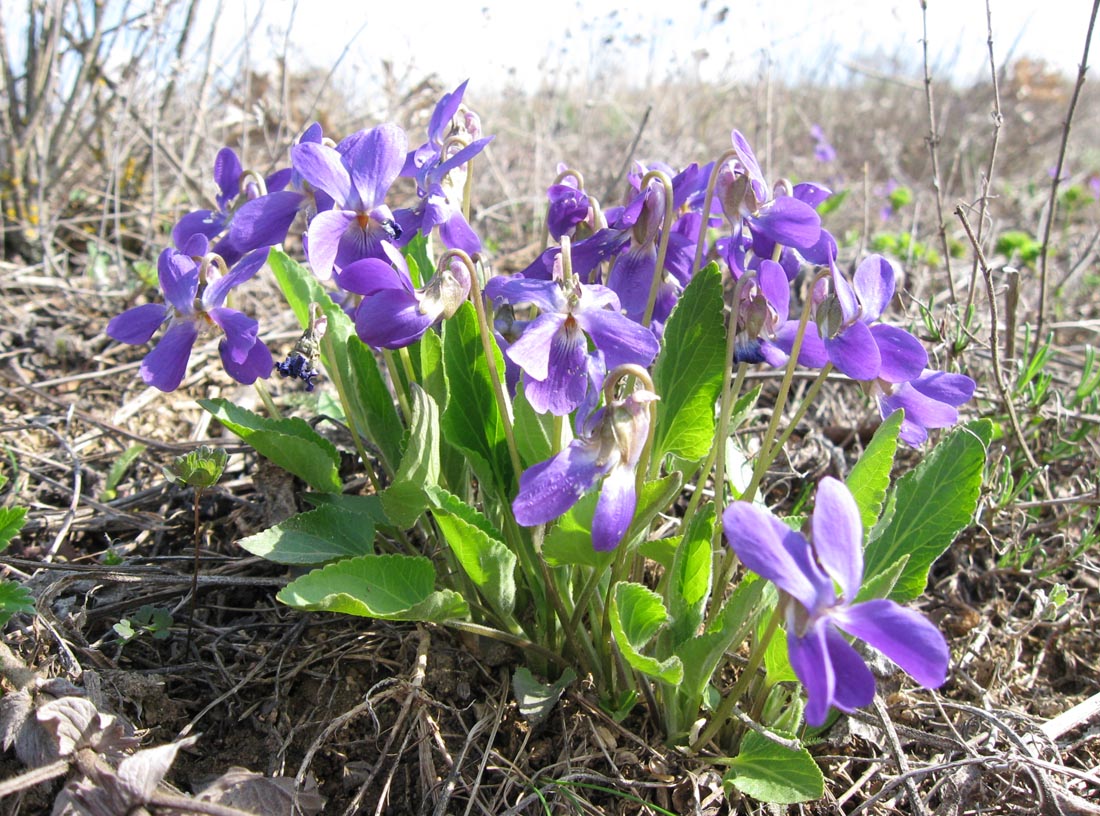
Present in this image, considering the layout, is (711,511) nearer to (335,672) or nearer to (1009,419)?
(335,672)

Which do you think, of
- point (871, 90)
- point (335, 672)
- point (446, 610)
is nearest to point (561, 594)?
point (446, 610)

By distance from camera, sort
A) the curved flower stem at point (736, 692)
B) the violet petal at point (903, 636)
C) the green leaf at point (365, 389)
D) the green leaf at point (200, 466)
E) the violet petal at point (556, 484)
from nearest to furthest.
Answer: the violet petal at point (903, 636), the violet petal at point (556, 484), the curved flower stem at point (736, 692), the green leaf at point (200, 466), the green leaf at point (365, 389)

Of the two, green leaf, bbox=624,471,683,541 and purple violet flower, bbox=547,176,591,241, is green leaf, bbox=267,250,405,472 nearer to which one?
purple violet flower, bbox=547,176,591,241

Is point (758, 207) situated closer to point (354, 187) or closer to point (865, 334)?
point (865, 334)

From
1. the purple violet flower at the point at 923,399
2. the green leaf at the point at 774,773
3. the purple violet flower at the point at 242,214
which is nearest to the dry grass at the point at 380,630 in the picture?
the green leaf at the point at 774,773

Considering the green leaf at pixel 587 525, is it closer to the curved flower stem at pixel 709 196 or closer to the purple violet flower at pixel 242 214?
the curved flower stem at pixel 709 196

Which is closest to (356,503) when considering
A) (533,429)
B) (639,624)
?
(533,429)

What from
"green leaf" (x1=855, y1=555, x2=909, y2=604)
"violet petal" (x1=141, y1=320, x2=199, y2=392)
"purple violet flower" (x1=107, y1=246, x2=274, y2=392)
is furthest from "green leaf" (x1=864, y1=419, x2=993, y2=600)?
"violet petal" (x1=141, y1=320, x2=199, y2=392)

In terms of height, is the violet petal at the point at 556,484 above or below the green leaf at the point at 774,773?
above
